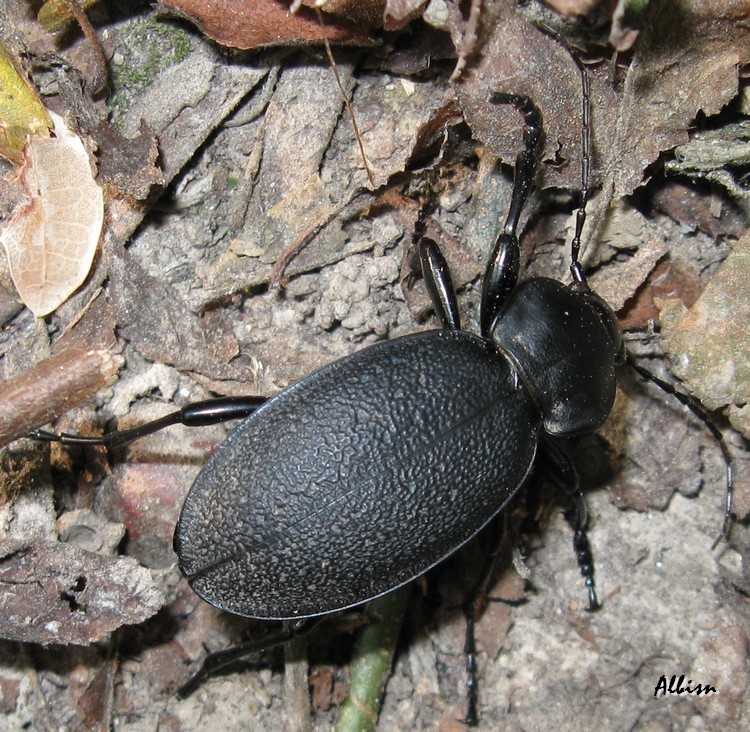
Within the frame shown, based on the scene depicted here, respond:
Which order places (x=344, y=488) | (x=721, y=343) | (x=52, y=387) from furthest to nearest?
(x=721, y=343), (x=344, y=488), (x=52, y=387)

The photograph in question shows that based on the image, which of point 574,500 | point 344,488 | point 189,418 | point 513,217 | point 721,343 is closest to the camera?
point 344,488

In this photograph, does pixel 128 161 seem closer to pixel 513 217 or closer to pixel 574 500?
pixel 513 217

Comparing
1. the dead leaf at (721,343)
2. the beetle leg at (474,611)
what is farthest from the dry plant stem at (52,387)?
the dead leaf at (721,343)

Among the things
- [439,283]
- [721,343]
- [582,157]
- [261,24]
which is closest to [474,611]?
[439,283]

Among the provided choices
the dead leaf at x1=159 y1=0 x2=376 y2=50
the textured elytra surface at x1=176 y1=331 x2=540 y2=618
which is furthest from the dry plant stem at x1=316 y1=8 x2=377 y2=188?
the textured elytra surface at x1=176 y1=331 x2=540 y2=618

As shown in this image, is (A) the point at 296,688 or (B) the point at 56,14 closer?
(B) the point at 56,14

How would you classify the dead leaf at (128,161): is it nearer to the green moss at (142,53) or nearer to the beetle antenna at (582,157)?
the green moss at (142,53)

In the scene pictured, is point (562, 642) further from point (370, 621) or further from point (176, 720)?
point (176, 720)

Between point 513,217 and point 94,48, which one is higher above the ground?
point 94,48
